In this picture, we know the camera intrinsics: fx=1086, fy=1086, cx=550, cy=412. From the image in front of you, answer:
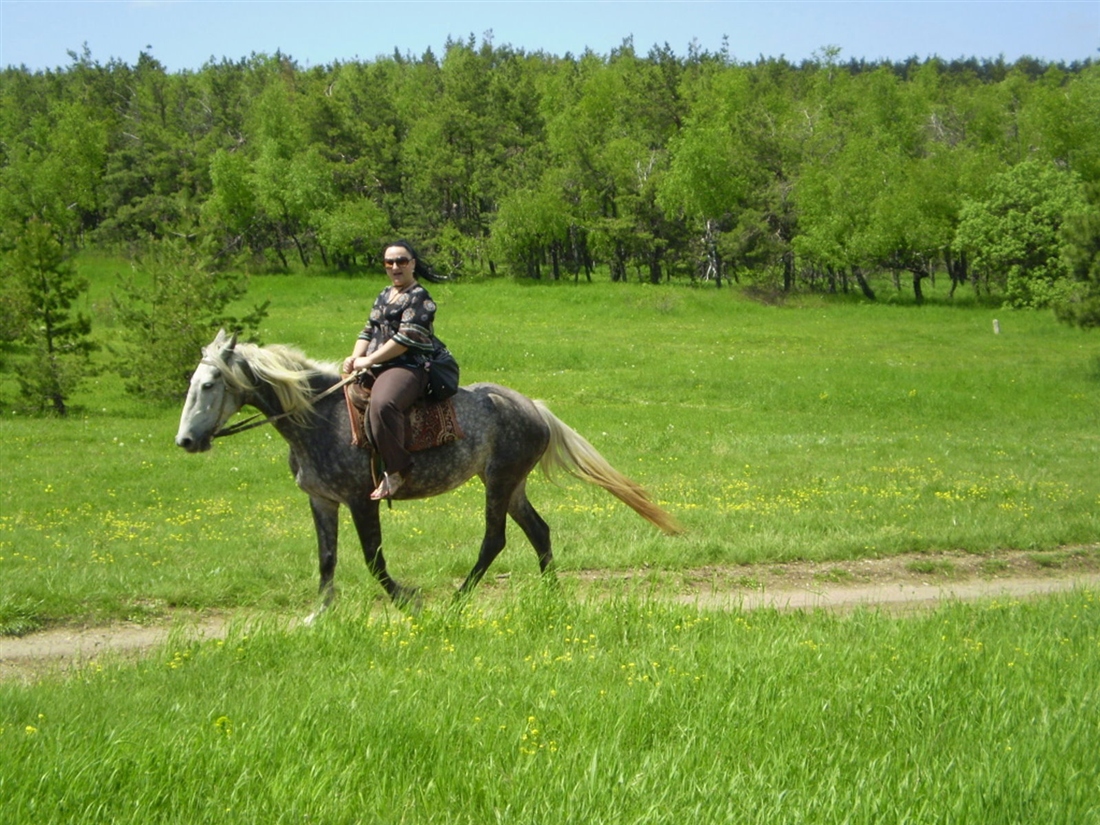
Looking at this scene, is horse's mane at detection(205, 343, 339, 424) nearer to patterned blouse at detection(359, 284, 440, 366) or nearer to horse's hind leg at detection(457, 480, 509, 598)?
patterned blouse at detection(359, 284, 440, 366)

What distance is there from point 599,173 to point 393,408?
69.2m

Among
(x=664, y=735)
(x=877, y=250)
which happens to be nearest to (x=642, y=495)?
(x=664, y=735)

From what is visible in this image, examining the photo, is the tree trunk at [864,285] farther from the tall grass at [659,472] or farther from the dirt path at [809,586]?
the dirt path at [809,586]

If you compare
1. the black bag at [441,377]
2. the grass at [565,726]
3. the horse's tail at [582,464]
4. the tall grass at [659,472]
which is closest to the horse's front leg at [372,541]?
the tall grass at [659,472]

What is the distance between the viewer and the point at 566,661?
6.49 meters

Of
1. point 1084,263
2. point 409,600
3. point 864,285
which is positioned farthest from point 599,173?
point 409,600

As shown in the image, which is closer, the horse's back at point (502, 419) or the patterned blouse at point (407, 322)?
the patterned blouse at point (407, 322)

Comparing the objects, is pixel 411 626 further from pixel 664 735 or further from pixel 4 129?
pixel 4 129

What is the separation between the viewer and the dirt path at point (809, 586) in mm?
8586

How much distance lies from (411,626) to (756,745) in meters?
2.89

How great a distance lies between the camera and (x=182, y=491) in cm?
1764

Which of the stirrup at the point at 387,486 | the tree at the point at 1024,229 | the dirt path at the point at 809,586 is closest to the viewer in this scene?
the dirt path at the point at 809,586

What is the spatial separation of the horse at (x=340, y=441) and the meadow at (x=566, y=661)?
527 mm

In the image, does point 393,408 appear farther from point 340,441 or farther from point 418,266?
point 418,266
